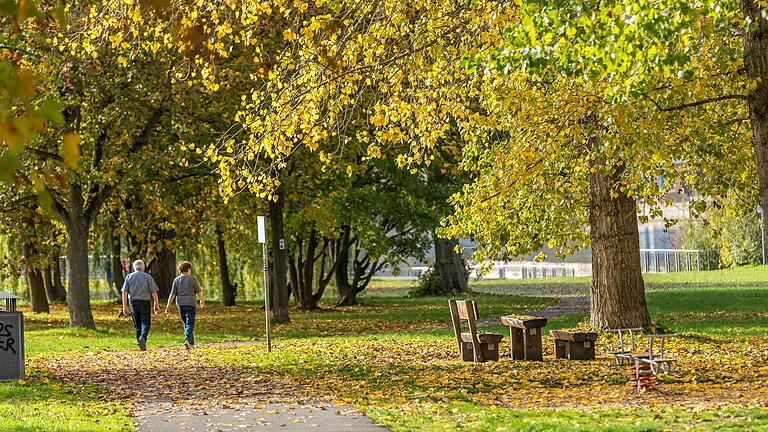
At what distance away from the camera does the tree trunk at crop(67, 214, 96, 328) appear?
27688 mm

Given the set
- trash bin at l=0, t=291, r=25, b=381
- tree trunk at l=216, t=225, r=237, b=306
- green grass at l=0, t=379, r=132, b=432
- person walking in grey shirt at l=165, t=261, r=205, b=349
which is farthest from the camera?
tree trunk at l=216, t=225, r=237, b=306

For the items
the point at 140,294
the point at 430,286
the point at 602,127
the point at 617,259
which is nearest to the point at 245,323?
the point at 140,294

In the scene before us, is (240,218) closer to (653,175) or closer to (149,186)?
(149,186)

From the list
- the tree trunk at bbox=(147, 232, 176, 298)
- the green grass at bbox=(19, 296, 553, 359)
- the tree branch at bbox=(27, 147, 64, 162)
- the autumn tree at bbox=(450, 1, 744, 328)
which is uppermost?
the tree branch at bbox=(27, 147, 64, 162)

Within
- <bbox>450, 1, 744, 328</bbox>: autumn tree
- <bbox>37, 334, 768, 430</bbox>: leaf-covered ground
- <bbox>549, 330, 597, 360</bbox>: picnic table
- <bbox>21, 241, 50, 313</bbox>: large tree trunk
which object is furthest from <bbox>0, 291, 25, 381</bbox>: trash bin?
<bbox>21, 241, 50, 313</bbox>: large tree trunk

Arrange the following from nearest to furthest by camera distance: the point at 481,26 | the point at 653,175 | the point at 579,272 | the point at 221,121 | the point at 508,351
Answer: the point at 481,26 → the point at 653,175 → the point at 508,351 → the point at 221,121 → the point at 579,272

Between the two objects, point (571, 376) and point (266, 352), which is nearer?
point (571, 376)

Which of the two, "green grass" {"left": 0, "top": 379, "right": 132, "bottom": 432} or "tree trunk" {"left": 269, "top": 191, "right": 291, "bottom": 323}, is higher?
"tree trunk" {"left": 269, "top": 191, "right": 291, "bottom": 323}

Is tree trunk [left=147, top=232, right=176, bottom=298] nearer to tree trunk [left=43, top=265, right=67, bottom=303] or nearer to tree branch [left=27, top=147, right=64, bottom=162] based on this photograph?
tree trunk [left=43, top=265, right=67, bottom=303]

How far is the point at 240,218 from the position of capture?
3784 cm

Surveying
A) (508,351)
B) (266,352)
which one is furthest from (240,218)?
(508,351)

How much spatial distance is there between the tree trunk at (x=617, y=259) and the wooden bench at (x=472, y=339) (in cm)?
389

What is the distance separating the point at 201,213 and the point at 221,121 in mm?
6904

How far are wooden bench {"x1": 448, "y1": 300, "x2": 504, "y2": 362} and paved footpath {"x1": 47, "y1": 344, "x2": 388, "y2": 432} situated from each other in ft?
9.46
